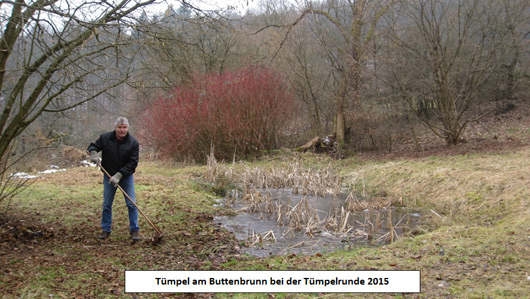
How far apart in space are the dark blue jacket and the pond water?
2003mm

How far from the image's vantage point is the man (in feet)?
18.6

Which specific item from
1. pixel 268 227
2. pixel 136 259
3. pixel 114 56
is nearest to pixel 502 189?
pixel 268 227

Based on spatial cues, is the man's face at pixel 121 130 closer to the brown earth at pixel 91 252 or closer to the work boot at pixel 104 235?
the work boot at pixel 104 235

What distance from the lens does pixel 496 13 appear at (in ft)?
47.6

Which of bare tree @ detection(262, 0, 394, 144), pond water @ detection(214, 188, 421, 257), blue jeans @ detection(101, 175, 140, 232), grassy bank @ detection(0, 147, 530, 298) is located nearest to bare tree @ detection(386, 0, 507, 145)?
bare tree @ detection(262, 0, 394, 144)

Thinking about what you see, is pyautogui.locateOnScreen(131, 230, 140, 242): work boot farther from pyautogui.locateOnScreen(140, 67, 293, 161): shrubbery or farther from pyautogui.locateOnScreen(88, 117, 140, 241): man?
pyautogui.locateOnScreen(140, 67, 293, 161): shrubbery

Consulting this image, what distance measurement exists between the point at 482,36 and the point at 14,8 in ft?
45.9

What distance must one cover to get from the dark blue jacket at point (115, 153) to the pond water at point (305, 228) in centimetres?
200

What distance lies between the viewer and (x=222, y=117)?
14891 mm

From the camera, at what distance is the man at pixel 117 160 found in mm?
5668

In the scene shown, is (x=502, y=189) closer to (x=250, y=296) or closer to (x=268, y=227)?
(x=268, y=227)

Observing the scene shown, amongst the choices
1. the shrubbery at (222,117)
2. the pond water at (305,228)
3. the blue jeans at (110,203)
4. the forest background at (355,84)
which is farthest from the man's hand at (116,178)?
the shrubbery at (222,117)

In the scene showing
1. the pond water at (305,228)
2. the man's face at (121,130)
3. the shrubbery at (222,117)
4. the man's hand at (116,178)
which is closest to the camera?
the man's hand at (116,178)

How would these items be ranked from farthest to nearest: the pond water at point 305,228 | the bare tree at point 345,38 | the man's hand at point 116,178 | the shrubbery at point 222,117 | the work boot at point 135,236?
the bare tree at point 345,38, the shrubbery at point 222,117, the pond water at point 305,228, the work boot at point 135,236, the man's hand at point 116,178
